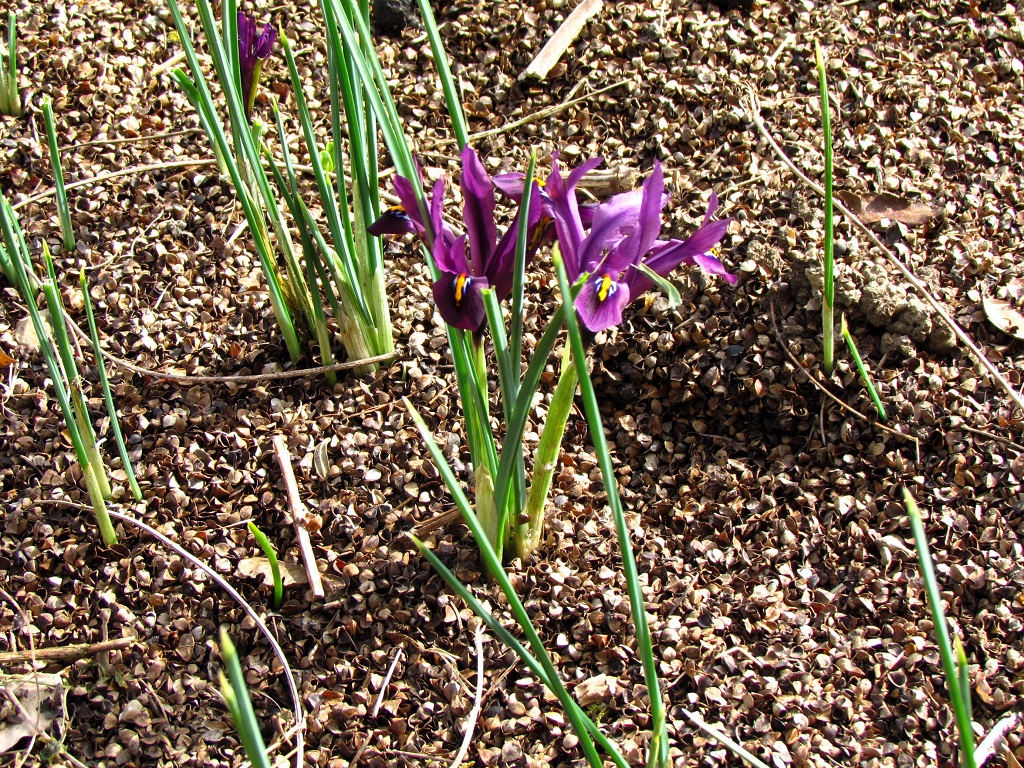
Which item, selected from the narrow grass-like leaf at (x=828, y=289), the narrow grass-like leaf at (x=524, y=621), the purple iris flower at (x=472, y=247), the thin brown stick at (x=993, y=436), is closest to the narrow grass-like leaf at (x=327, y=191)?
the purple iris flower at (x=472, y=247)

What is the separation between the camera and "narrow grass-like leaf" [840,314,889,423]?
168 centimetres

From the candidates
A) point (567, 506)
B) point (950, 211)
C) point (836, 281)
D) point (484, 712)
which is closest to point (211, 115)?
point (567, 506)

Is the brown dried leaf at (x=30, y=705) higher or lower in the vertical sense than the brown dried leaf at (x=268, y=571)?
lower

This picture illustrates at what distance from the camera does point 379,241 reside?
1689 mm

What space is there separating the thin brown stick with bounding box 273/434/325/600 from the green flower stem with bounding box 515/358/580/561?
34cm

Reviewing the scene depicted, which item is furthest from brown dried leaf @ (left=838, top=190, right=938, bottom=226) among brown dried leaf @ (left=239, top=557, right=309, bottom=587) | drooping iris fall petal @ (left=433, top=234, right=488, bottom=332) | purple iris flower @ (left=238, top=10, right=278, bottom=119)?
brown dried leaf @ (left=239, top=557, right=309, bottom=587)

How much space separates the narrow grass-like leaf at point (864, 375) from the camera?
5.50 feet

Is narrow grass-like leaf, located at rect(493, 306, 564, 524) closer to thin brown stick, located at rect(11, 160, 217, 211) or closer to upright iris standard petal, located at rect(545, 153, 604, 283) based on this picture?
upright iris standard petal, located at rect(545, 153, 604, 283)

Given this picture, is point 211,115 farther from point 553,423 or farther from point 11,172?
point 11,172

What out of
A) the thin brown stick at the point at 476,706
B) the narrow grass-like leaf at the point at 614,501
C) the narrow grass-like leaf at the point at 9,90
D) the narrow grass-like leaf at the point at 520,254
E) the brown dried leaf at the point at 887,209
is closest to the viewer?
the narrow grass-like leaf at the point at 614,501

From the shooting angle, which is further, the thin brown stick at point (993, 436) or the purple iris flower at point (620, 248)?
the thin brown stick at point (993, 436)

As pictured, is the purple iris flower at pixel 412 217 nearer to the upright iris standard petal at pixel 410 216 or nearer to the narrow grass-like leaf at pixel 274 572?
the upright iris standard petal at pixel 410 216

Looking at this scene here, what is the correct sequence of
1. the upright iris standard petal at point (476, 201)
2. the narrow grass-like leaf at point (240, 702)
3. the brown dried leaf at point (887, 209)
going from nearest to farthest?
the narrow grass-like leaf at point (240, 702) → the upright iris standard petal at point (476, 201) → the brown dried leaf at point (887, 209)

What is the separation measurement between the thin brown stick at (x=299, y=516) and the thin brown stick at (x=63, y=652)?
0.30m
